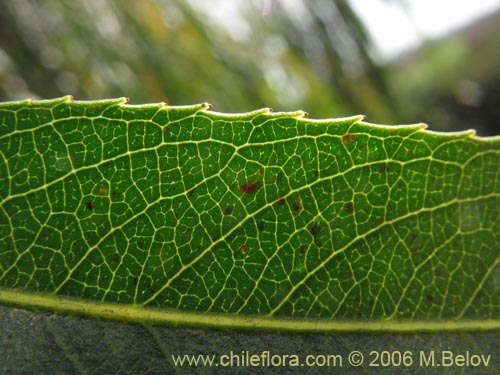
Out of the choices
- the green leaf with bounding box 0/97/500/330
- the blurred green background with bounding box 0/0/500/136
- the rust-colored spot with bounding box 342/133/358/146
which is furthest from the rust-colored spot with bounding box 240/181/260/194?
the blurred green background with bounding box 0/0/500/136

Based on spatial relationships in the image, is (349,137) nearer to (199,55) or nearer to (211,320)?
(211,320)

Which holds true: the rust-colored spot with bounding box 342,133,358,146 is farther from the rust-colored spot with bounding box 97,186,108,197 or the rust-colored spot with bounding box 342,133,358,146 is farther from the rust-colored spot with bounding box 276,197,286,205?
the rust-colored spot with bounding box 97,186,108,197

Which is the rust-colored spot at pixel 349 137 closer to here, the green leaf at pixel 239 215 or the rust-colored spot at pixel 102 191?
the green leaf at pixel 239 215

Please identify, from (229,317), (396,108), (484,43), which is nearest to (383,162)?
(229,317)

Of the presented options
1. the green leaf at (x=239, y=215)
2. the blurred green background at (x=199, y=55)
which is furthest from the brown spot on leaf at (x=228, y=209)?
the blurred green background at (x=199, y=55)

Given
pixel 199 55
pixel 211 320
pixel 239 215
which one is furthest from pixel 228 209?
pixel 199 55

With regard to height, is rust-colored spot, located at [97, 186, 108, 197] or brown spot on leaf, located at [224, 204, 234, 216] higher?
rust-colored spot, located at [97, 186, 108, 197]
